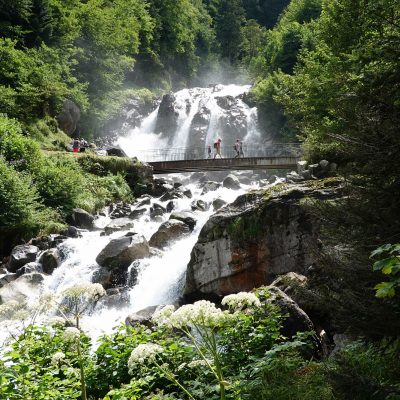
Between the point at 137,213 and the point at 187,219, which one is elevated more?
the point at 137,213

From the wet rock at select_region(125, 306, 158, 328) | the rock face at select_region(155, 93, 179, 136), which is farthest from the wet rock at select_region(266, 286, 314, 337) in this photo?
the rock face at select_region(155, 93, 179, 136)

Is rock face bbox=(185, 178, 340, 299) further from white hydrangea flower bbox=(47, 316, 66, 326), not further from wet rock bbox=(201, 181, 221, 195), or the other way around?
wet rock bbox=(201, 181, 221, 195)

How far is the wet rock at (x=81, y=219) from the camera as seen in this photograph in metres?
19.1

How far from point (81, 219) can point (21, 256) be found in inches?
170

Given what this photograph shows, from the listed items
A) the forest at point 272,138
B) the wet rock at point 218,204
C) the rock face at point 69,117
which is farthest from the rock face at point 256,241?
the rock face at point 69,117

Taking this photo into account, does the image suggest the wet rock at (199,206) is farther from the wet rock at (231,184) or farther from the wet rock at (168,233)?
the wet rock at (231,184)

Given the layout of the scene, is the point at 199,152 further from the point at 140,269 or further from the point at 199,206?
the point at 140,269

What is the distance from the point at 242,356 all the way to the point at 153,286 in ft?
28.4

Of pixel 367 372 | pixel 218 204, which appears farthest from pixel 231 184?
pixel 367 372

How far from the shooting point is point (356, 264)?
15.3 ft

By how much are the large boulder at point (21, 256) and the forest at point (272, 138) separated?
1.70 metres

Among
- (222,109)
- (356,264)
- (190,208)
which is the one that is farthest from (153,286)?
(222,109)

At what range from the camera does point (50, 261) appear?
15.0 m

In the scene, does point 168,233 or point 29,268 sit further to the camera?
point 168,233
